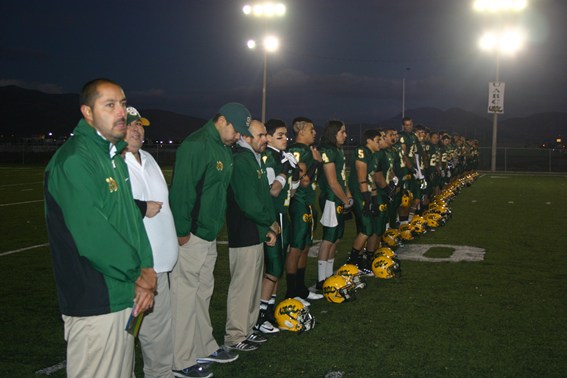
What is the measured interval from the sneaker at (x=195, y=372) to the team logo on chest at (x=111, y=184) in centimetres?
220

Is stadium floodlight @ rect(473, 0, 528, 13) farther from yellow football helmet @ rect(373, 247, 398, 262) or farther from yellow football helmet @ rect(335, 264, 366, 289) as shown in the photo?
yellow football helmet @ rect(335, 264, 366, 289)

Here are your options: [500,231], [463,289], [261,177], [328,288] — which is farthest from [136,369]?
[500,231]

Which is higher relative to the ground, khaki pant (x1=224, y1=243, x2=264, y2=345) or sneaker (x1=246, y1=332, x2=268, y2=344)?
khaki pant (x1=224, y1=243, x2=264, y2=345)

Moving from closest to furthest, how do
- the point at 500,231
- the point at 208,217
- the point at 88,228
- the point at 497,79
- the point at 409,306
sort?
the point at 88,228 < the point at 208,217 < the point at 409,306 < the point at 500,231 < the point at 497,79

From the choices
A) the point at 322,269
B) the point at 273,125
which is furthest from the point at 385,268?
the point at 273,125

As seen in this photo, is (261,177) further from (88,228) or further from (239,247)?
(88,228)

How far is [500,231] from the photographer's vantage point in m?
12.4

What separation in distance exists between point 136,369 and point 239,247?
1326mm

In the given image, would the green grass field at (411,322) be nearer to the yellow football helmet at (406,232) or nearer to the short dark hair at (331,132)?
the yellow football helmet at (406,232)

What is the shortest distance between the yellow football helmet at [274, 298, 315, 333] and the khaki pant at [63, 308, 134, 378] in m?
2.96

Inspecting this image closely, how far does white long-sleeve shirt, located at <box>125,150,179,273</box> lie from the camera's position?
3.82 metres

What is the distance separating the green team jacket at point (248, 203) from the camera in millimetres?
5086

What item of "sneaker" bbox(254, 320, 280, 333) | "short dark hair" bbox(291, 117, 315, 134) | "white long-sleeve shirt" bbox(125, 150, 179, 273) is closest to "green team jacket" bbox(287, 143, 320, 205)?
"short dark hair" bbox(291, 117, 315, 134)

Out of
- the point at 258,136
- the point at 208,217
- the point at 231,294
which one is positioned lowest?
the point at 231,294
